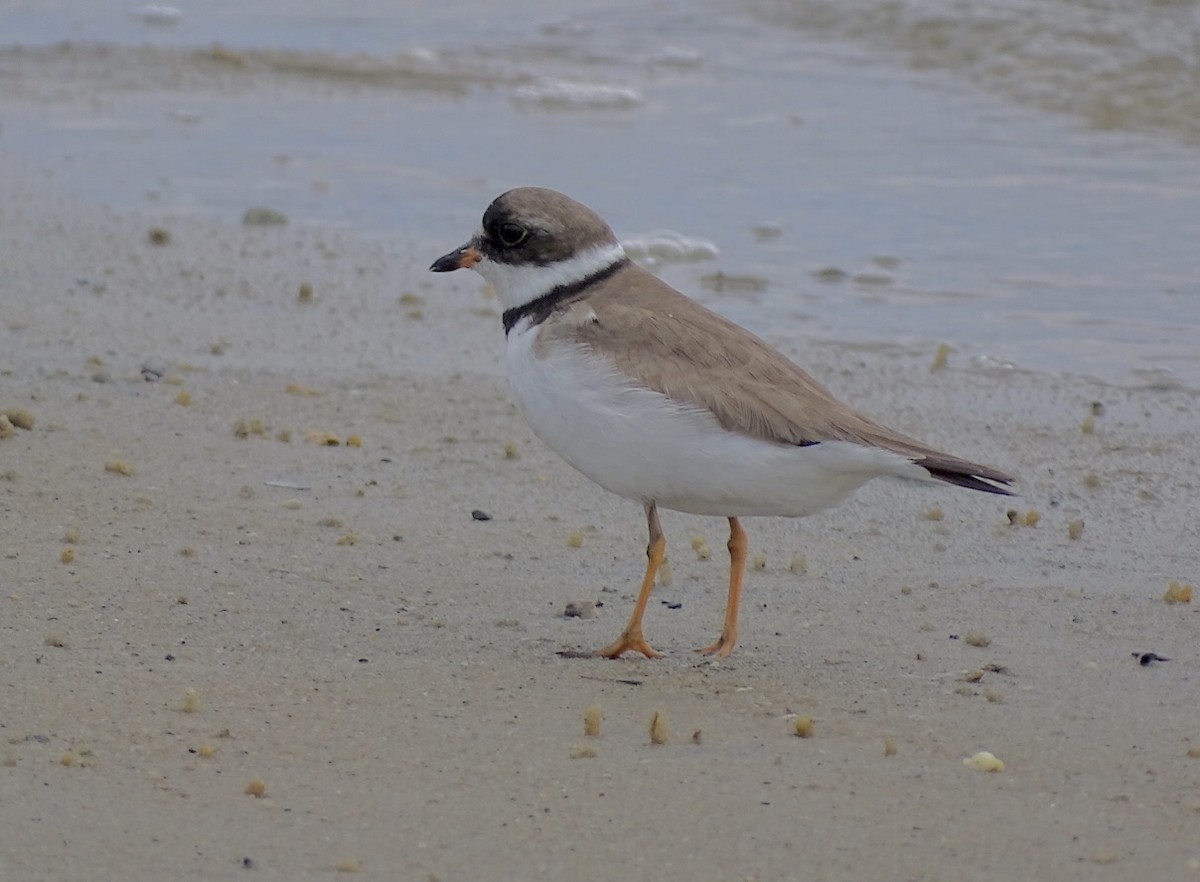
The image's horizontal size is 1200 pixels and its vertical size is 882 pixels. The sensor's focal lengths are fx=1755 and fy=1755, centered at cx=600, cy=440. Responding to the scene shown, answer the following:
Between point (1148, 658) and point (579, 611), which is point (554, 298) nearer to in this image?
point (579, 611)

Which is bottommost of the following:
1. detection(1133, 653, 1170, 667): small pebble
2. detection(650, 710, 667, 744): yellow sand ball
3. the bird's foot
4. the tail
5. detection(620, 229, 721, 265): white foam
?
the bird's foot

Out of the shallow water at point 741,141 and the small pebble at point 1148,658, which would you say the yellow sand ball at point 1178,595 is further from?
the shallow water at point 741,141

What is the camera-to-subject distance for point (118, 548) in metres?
4.86

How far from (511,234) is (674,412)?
0.78 m

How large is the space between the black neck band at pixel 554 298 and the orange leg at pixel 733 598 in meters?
0.73

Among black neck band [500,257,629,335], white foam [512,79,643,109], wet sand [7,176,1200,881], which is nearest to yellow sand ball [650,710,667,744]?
wet sand [7,176,1200,881]

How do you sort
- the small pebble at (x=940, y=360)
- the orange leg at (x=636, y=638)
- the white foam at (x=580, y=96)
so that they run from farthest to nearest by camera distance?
the white foam at (x=580, y=96) → the small pebble at (x=940, y=360) → the orange leg at (x=636, y=638)

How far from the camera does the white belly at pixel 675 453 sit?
4.20 metres

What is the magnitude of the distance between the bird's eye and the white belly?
0.44 metres

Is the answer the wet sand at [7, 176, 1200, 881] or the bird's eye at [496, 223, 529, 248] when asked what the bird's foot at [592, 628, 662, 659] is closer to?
the wet sand at [7, 176, 1200, 881]

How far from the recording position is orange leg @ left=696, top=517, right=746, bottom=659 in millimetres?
4440

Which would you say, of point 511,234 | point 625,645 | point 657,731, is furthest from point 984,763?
Answer: point 511,234

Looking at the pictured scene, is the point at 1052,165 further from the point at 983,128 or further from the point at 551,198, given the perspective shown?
the point at 551,198

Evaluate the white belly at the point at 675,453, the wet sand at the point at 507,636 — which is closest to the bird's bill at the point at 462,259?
the white belly at the point at 675,453
